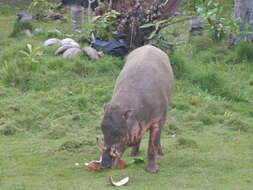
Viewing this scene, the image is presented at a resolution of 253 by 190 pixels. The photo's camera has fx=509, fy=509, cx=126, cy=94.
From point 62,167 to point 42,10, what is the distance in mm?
9853

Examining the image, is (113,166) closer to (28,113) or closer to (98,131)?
(98,131)

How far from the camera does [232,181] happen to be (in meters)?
5.68

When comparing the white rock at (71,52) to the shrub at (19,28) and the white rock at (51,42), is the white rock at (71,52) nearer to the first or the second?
the white rock at (51,42)

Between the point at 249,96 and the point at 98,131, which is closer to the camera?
the point at 98,131

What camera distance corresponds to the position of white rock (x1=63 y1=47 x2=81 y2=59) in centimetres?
1049

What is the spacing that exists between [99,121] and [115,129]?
3.20 metres

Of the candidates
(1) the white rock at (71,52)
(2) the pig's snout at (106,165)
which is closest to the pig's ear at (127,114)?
(2) the pig's snout at (106,165)

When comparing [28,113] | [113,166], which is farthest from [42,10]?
[113,166]

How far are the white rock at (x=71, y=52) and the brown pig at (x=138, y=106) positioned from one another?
387cm

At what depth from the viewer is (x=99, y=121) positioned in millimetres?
8453

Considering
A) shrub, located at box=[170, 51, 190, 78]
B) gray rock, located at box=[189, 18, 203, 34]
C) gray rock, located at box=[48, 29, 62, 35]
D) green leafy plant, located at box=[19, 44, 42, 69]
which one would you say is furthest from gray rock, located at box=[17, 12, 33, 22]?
shrub, located at box=[170, 51, 190, 78]

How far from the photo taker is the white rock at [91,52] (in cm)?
1045

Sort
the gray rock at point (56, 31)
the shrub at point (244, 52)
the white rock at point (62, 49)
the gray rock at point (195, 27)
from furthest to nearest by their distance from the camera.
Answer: the gray rock at point (195, 27) → the gray rock at point (56, 31) → the shrub at point (244, 52) → the white rock at point (62, 49)

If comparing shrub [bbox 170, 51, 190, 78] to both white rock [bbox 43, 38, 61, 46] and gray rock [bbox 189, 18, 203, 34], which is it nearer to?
white rock [bbox 43, 38, 61, 46]
